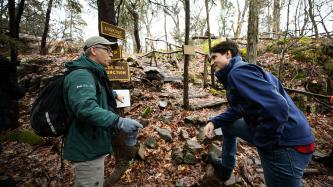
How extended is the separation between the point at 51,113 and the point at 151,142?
278cm

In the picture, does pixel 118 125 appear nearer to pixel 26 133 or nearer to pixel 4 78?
pixel 4 78

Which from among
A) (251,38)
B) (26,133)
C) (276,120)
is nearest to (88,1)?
(26,133)

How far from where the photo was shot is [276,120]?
2000mm

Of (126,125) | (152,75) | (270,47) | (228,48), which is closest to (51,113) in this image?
(126,125)

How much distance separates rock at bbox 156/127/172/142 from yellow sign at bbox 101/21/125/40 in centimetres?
217

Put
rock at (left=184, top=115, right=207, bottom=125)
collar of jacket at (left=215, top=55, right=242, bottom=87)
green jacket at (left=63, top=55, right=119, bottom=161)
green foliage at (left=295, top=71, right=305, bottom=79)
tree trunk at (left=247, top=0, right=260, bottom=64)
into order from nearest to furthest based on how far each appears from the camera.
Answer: green jacket at (left=63, top=55, right=119, bottom=161) → collar of jacket at (left=215, top=55, right=242, bottom=87) → rock at (left=184, top=115, right=207, bottom=125) → tree trunk at (left=247, top=0, right=260, bottom=64) → green foliage at (left=295, top=71, right=305, bottom=79)

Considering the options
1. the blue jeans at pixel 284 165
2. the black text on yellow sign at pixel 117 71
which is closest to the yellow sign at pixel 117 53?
the black text on yellow sign at pixel 117 71

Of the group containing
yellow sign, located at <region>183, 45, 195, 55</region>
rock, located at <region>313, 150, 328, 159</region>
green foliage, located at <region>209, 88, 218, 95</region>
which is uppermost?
yellow sign, located at <region>183, 45, 195, 55</region>

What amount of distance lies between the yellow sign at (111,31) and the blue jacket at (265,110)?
2.62 meters

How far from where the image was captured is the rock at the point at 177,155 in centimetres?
434

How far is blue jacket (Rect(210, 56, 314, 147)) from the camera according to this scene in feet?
6.61

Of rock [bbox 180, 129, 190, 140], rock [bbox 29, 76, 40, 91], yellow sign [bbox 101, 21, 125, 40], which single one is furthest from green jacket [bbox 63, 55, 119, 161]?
rock [bbox 29, 76, 40, 91]

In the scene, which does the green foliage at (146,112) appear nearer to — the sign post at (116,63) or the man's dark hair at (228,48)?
the sign post at (116,63)

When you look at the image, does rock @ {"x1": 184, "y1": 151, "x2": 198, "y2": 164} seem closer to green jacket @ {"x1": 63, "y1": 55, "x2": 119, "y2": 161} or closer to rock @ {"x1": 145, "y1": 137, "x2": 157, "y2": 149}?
rock @ {"x1": 145, "y1": 137, "x2": 157, "y2": 149}
